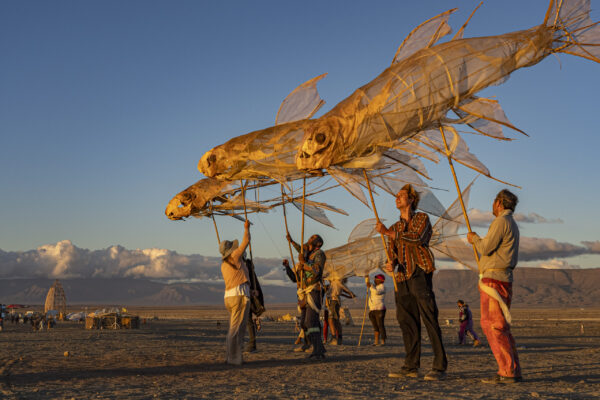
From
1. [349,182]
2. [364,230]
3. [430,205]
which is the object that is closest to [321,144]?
[349,182]

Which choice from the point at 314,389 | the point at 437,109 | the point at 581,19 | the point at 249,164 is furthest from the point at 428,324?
the point at 249,164

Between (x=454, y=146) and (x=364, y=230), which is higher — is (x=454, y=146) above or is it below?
above

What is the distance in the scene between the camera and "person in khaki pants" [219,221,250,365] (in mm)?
8836

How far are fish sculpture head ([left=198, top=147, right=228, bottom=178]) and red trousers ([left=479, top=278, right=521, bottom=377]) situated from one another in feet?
18.2

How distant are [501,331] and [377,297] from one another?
7632 millimetres

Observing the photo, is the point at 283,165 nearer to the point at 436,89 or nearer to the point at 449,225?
the point at 436,89

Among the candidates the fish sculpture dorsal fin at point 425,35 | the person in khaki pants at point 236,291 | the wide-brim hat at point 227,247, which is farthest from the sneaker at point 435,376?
the fish sculpture dorsal fin at point 425,35

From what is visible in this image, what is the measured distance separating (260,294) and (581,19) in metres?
6.88

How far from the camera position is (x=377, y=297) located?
13727 millimetres

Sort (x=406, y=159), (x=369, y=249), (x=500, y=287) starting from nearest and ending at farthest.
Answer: (x=500, y=287), (x=406, y=159), (x=369, y=249)

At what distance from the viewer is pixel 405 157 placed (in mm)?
8469

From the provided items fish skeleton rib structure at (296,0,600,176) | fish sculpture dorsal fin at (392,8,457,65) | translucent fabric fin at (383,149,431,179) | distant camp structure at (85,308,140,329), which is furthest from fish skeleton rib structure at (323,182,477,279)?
distant camp structure at (85,308,140,329)

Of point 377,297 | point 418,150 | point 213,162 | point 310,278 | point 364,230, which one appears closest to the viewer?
point 418,150

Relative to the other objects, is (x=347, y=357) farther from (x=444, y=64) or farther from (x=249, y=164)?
(x=444, y=64)
